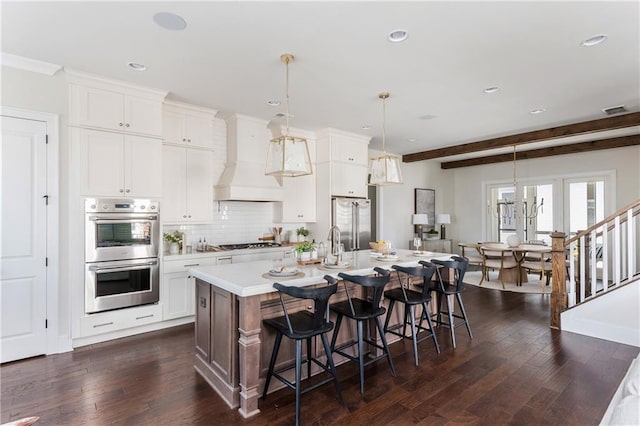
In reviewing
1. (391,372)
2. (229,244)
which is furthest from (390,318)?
(229,244)

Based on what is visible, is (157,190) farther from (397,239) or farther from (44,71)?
(397,239)

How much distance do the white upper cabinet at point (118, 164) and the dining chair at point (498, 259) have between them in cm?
597

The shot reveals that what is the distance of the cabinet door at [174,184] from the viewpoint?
4.46 m

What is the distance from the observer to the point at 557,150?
24.3 feet

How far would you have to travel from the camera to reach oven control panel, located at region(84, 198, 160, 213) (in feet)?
12.0

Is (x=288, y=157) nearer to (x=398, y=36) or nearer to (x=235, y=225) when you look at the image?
(x=398, y=36)

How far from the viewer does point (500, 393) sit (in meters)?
2.71

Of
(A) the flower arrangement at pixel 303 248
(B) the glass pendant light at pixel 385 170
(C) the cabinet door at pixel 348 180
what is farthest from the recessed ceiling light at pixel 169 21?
(C) the cabinet door at pixel 348 180

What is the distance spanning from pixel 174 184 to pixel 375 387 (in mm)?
3533

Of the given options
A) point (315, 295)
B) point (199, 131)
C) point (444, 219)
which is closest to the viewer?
point (315, 295)

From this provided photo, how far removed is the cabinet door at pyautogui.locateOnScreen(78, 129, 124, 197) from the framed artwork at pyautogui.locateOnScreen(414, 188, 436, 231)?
6778 mm

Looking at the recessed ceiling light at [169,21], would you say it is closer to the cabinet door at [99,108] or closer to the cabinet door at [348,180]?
the cabinet door at [99,108]

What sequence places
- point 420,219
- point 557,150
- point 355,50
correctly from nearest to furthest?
point 355,50, point 557,150, point 420,219

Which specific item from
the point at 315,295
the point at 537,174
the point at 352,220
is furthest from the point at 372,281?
the point at 537,174
